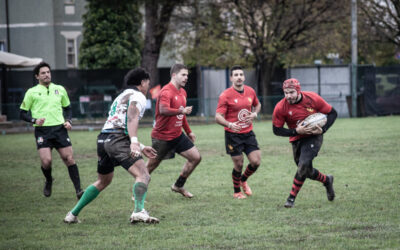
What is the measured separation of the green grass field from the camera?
610 cm

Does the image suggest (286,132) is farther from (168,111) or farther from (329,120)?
(168,111)

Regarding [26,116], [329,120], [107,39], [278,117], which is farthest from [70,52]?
[329,120]

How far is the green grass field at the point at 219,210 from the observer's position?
6098mm

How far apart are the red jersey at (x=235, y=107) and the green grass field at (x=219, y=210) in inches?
44.9

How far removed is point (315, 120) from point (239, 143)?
155 cm

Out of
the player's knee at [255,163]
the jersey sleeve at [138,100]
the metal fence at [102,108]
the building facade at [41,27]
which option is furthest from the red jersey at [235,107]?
the building facade at [41,27]

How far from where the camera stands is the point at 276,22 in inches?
1182

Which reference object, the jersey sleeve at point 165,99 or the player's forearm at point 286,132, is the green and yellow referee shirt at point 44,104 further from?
the player's forearm at point 286,132

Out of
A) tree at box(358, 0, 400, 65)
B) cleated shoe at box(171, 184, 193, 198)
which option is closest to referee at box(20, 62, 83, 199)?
cleated shoe at box(171, 184, 193, 198)

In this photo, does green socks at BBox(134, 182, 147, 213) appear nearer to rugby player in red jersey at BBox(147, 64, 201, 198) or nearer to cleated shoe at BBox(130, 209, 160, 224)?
cleated shoe at BBox(130, 209, 160, 224)

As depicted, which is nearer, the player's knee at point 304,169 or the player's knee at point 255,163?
the player's knee at point 304,169

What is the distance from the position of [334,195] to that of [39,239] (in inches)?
158

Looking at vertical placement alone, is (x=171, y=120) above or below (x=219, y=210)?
above

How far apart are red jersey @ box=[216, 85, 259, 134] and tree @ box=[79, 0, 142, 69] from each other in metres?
28.1
